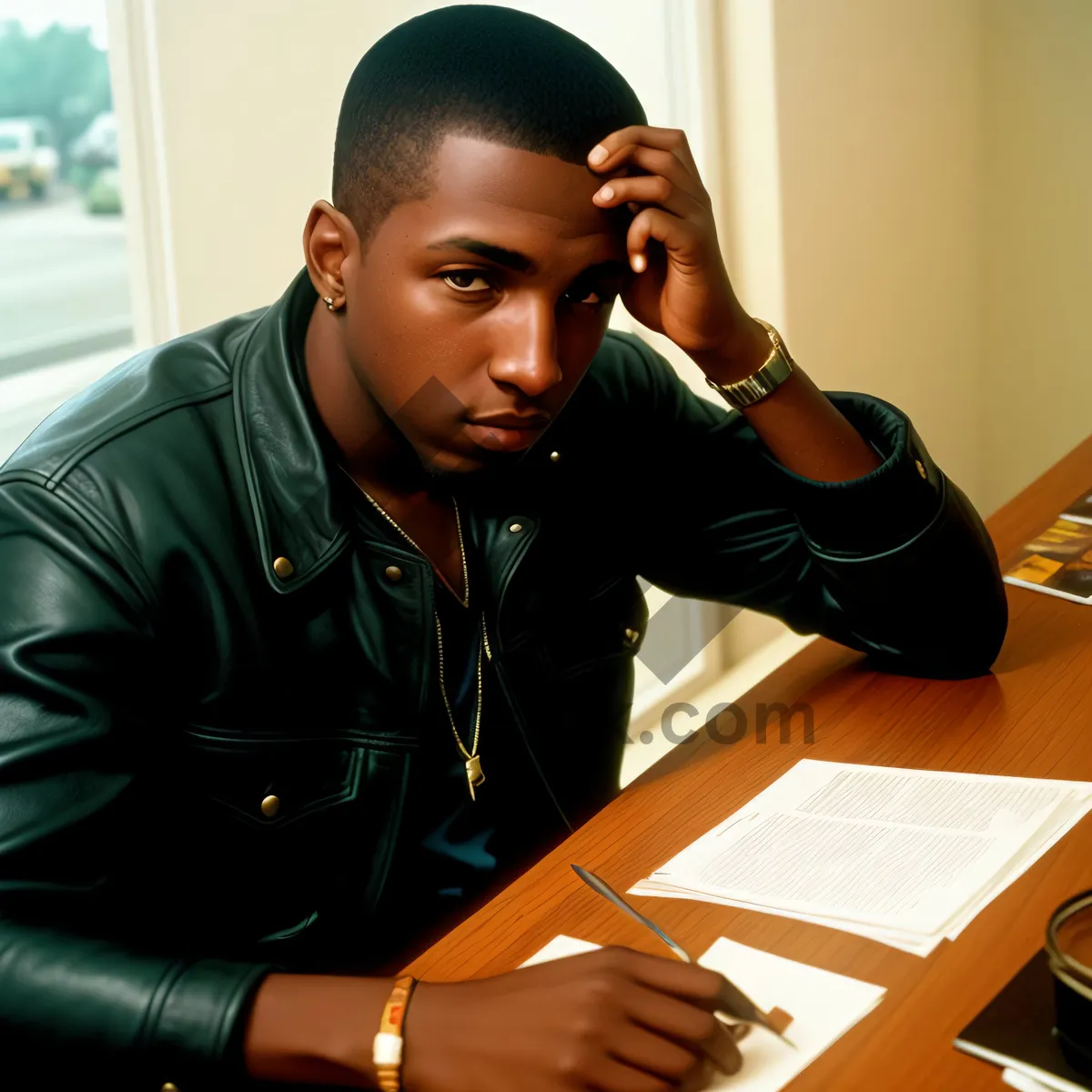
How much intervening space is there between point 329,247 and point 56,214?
3.13 ft

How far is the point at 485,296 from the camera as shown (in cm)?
112

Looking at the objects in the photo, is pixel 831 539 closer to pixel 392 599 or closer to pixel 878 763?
pixel 878 763

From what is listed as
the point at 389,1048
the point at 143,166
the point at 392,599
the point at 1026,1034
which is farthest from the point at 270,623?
the point at 143,166

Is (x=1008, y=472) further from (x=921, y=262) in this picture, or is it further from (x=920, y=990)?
(x=920, y=990)

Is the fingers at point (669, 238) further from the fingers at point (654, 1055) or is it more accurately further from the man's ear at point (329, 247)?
the fingers at point (654, 1055)

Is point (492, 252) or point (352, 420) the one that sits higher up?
point (492, 252)

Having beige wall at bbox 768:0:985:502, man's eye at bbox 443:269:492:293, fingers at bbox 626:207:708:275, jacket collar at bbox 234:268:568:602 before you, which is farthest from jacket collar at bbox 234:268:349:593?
beige wall at bbox 768:0:985:502

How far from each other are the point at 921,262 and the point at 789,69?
0.90 meters

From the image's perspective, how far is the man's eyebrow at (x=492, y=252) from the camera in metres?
1.08

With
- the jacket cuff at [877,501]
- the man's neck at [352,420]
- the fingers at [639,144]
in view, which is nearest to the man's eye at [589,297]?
the fingers at [639,144]

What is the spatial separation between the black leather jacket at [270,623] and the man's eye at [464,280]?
8.1 inches

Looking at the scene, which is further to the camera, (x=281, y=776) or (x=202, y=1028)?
(x=281, y=776)

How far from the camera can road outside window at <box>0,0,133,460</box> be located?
1.90 metres

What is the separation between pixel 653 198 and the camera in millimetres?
1178
